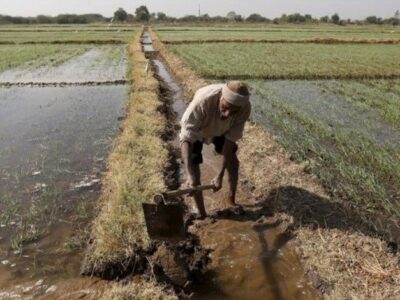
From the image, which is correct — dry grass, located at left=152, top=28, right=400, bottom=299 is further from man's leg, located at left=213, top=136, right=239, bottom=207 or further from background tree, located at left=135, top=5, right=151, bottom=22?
background tree, located at left=135, top=5, right=151, bottom=22

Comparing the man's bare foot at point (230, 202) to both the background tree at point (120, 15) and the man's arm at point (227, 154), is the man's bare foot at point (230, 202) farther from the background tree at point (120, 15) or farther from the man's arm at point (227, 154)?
the background tree at point (120, 15)

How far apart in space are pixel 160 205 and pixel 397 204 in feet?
8.85

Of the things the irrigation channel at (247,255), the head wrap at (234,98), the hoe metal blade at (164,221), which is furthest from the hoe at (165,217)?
the head wrap at (234,98)

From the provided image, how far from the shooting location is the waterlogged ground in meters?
13.8

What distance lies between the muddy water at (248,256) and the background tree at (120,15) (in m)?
83.2

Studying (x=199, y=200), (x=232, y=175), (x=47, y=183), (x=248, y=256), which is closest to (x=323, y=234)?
(x=248, y=256)

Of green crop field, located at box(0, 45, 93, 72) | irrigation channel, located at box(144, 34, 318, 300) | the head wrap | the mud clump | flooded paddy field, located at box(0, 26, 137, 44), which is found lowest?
irrigation channel, located at box(144, 34, 318, 300)

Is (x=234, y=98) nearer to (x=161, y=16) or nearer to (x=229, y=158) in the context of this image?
(x=229, y=158)

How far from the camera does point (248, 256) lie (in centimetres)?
373

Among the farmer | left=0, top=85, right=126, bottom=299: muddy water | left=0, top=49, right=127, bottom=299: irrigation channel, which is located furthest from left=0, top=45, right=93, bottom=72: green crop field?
the farmer

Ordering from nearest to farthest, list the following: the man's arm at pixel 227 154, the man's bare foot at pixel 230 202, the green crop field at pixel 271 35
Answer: the man's arm at pixel 227 154, the man's bare foot at pixel 230 202, the green crop field at pixel 271 35

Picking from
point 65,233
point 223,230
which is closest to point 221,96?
point 223,230

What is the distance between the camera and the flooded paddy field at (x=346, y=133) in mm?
4727

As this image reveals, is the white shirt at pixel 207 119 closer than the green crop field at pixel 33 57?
Yes
